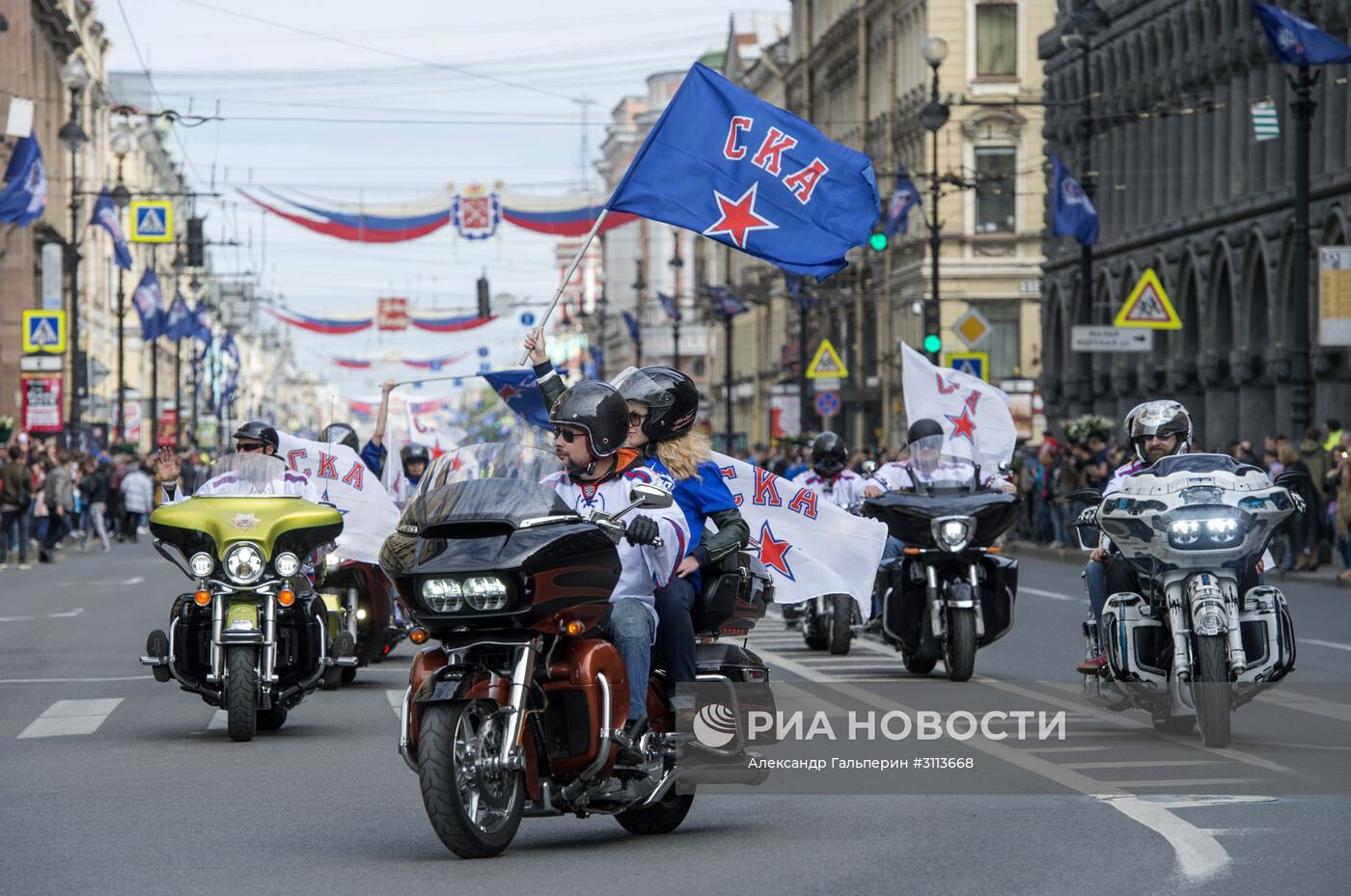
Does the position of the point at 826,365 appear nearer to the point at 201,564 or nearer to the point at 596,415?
the point at 201,564

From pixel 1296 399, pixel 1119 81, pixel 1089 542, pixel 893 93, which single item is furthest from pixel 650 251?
pixel 1089 542

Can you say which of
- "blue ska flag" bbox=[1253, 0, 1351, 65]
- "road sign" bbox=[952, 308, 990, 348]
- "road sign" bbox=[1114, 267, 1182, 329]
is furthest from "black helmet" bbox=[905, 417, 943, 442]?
"road sign" bbox=[952, 308, 990, 348]

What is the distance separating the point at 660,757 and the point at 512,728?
0.88 meters

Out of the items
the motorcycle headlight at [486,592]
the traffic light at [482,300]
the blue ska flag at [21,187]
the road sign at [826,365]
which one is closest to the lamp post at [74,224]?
the blue ska flag at [21,187]

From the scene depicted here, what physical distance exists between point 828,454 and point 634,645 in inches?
427

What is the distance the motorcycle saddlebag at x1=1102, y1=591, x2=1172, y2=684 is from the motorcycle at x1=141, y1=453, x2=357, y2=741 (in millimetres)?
4105

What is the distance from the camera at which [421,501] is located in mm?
7992

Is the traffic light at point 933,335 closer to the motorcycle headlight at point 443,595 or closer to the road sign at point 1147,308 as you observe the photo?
the road sign at point 1147,308

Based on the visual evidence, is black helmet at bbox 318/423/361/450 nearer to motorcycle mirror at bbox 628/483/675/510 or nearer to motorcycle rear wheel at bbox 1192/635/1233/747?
motorcycle rear wheel at bbox 1192/635/1233/747

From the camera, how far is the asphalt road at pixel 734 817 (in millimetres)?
7719

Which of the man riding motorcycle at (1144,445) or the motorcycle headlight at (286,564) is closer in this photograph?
the man riding motorcycle at (1144,445)

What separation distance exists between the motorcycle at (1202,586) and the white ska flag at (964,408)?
4935 mm

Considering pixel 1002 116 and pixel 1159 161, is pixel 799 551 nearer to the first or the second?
pixel 1159 161

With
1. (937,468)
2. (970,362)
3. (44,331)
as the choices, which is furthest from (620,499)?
(44,331)
